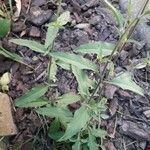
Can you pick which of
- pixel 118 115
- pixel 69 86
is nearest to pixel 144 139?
pixel 118 115

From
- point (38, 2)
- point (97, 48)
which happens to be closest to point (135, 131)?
point (97, 48)

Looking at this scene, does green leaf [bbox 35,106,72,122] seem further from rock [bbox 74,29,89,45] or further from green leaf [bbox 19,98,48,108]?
rock [bbox 74,29,89,45]

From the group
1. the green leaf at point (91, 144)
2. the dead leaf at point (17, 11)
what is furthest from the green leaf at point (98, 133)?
the dead leaf at point (17, 11)

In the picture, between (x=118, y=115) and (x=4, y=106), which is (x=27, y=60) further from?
(x=118, y=115)

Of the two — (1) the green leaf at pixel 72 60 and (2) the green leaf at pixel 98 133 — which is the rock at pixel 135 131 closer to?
(2) the green leaf at pixel 98 133

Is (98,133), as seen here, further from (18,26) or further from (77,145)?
(18,26)

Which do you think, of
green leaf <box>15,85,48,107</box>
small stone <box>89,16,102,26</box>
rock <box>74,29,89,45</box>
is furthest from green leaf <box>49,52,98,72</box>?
small stone <box>89,16,102,26</box>
